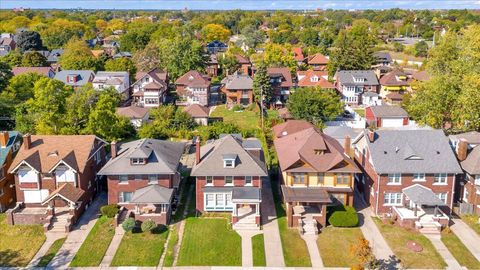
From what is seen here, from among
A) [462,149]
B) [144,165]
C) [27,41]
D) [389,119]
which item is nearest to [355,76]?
[389,119]

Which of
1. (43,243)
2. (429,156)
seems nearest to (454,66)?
(429,156)

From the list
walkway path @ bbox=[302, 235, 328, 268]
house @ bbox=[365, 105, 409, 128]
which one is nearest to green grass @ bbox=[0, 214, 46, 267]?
walkway path @ bbox=[302, 235, 328, 268]

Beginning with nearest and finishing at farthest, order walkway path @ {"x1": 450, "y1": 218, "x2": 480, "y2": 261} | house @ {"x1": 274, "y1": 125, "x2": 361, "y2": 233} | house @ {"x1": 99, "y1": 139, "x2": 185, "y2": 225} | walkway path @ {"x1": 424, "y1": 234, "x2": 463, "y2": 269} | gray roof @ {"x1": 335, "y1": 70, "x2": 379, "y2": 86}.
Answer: walkway path @ {"x1": 424, "y1": 234, "x2": 463, "y2": 269} → walkway path @ {"x1": 450, "y1": 218, "x2": 480, "y2": 261} → house @ {"x1": 274, "y1": 125, "x2": 361, "y2": 233} → house @ {"x1": 99, "y1": 139, "x2": 185, "y2": 225} → gray roof @ {"x1": 335, "y1": 70, "x2": 379, "y2": 86}

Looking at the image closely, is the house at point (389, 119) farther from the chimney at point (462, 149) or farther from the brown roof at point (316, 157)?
the brown roof at point (316, 157)

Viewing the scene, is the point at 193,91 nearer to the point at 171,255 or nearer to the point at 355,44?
the point at 355,44

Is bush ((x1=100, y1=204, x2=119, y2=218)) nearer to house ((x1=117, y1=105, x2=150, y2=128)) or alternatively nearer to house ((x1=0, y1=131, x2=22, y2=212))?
house ((x1=0, y1=131, x2=22, y2=212))

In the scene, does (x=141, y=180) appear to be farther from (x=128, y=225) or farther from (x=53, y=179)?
(x=53, y=179)
